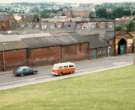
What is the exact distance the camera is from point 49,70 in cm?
4669

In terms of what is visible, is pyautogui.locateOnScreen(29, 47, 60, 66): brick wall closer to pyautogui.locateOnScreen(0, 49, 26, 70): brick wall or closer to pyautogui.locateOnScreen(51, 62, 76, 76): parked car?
pyautogui.locateOnScreen(0, 49, 26, 70): brick wall

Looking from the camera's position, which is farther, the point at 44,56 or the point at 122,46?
the point at 122,46

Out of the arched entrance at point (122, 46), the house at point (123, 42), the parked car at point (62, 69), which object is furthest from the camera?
the arched entrance at point (122, 46)

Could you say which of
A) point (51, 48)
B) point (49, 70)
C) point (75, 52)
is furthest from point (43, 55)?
point (75, 52)

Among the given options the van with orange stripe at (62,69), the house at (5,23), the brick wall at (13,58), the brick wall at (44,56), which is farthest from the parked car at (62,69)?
the house at (5,23)

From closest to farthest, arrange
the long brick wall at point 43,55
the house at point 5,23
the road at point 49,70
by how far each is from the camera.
Result: the road at point 49,70, the long brick wall at point 43,55, the house at point 5,23

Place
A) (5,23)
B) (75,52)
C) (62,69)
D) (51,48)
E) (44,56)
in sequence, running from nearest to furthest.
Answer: (62,69), (44,56), (51,48), (75,52), (5,23)

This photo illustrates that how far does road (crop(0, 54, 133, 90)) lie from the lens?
37.7 meters

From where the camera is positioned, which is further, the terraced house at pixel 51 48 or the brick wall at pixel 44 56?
the brick wall at pixel 44 56

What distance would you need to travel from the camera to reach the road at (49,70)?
37.7 meters

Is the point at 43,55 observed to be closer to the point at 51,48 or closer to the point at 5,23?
the point at 51,48

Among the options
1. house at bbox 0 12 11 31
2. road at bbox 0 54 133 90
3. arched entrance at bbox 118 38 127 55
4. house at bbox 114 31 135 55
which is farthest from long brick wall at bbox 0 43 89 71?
house at bbox 0 12 11 31

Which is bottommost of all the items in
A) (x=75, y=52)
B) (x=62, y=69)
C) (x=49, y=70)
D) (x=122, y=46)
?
(x=49, y=70)

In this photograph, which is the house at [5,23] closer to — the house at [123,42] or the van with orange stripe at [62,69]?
the house at [123,42]
